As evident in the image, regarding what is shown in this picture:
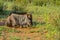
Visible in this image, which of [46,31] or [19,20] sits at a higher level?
[19,20]

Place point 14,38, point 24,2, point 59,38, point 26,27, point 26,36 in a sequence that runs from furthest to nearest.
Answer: point 24,2, point 26,27, point 26,36, point 14,38, point 59,38

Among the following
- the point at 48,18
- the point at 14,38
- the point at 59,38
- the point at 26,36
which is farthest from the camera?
the point at 26,36

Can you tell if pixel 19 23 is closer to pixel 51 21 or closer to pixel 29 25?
pixel 29 25

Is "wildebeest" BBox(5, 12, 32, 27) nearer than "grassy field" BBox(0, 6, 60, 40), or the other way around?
"grassy field" BBox(0, 6, 60, 40)

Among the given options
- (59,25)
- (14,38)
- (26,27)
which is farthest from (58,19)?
(26,27)

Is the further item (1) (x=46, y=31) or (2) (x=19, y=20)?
(2) (x=19, y=20)

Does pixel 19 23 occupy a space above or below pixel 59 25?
below

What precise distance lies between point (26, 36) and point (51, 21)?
2458 mm

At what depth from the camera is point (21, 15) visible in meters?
13.4

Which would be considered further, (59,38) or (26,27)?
(26,27)

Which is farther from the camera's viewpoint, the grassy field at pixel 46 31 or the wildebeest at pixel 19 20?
the wildebeest at pixel 19 20

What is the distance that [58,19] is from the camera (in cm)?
800

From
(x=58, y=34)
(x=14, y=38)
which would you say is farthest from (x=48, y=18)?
(x=14, y=38)

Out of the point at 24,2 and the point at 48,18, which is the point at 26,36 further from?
the point at 24,2
